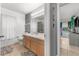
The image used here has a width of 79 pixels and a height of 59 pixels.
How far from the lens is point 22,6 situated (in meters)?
1.54

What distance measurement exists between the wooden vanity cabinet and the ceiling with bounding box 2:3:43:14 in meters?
0.50

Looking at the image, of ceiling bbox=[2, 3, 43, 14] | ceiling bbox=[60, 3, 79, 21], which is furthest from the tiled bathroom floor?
ceiling bbox=[60, 3, 79, 21]

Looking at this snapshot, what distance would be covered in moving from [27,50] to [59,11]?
88cm

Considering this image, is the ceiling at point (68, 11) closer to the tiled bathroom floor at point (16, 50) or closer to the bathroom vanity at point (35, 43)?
the bathroom vanity at point (35, 43)

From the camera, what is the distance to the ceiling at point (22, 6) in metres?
1.51

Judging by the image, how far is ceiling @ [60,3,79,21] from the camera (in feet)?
4.72

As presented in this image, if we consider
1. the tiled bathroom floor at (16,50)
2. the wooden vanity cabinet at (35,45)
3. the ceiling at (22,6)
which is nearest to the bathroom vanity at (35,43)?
the wooden vanity cabinet at (35,45)

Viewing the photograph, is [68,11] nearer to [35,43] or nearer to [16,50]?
[35,43]

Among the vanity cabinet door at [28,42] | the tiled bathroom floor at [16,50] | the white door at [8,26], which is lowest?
the tiled bathroom floor at [16,50]

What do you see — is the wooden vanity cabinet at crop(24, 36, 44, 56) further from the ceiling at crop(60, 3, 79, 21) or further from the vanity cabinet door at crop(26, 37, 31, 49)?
the ceiling at crop(60, 3, 79, 21)

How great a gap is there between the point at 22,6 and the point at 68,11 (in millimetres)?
755

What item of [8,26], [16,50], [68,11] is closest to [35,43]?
[16,50]

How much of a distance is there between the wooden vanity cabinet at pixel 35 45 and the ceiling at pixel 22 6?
1.63 feet

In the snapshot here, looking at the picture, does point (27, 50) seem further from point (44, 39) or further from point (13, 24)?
point (13, 24)
